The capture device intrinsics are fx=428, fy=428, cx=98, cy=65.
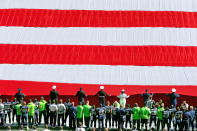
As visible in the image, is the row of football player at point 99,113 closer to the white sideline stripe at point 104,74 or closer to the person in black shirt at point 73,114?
the person in black shirt at point 73,114

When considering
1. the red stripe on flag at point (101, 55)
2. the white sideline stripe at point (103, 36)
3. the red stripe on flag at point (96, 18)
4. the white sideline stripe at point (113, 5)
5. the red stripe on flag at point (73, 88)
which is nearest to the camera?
the red stripe on flag at point (73, 88)

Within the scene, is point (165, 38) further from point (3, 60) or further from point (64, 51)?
point (3, 60)

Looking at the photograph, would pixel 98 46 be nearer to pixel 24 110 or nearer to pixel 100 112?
pixel 100 112

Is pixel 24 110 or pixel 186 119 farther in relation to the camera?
pixel 24 110

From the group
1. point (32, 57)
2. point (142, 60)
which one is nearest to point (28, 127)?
point (32, 57)

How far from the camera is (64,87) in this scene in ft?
91.2

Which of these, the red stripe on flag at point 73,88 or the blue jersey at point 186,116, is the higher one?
the red stripe on flag at point 73,88

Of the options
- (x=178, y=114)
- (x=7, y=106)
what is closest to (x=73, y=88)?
(x=7, y=106)

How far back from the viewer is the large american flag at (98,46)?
92.4 feet

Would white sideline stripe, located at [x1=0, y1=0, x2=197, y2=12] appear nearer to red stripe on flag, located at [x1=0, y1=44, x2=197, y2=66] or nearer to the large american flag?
the large american flag

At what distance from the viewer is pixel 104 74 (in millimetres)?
28547

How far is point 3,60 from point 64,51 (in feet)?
14.0

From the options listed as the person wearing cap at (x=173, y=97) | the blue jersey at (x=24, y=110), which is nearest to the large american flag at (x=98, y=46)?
the person wearing cap at (x=173, y=97)

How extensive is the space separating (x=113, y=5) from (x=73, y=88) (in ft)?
26.3
